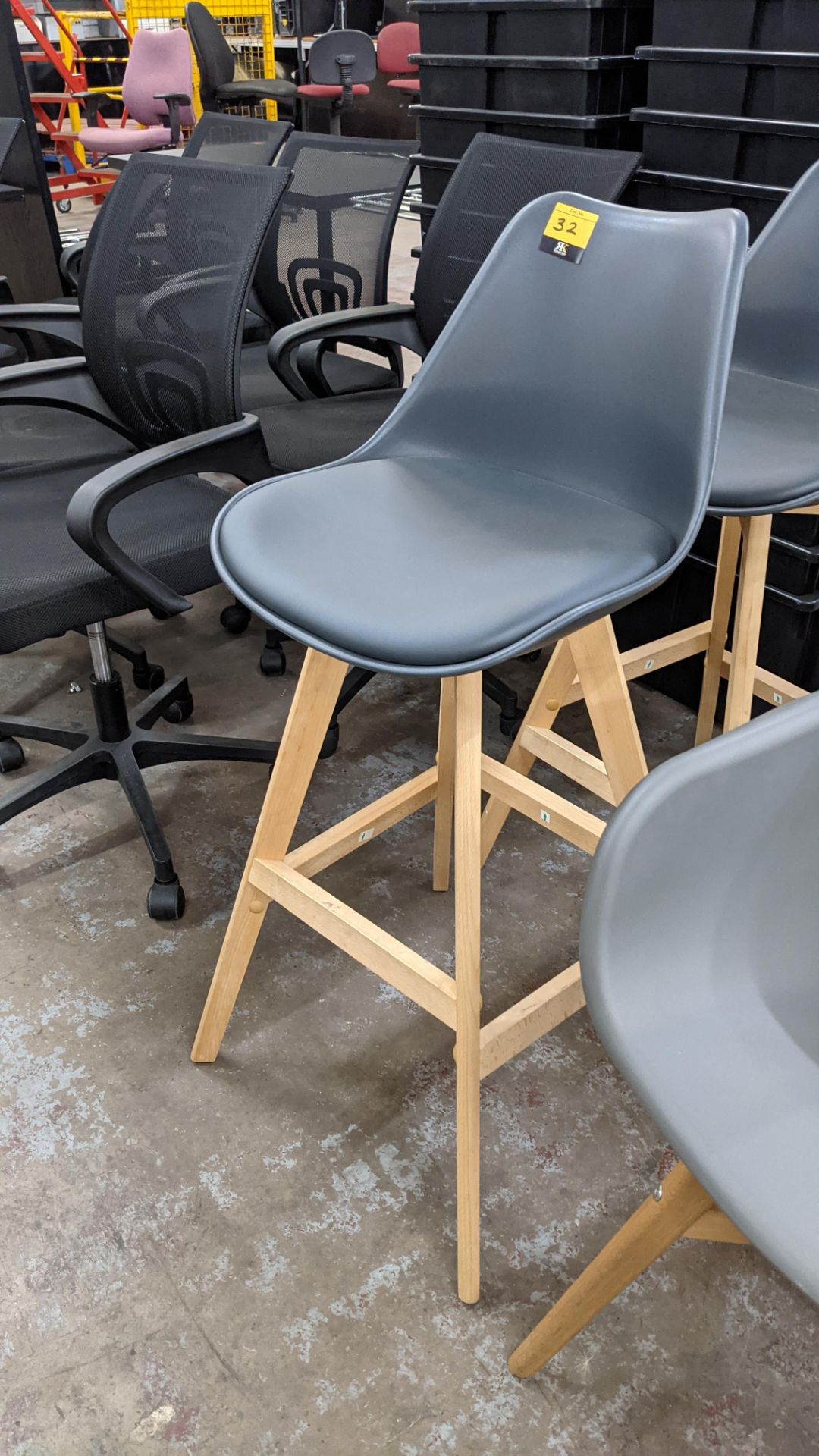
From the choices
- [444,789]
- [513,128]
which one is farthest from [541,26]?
[444,789]

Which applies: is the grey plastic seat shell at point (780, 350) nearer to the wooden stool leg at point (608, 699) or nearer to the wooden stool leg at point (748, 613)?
the wooden stool leg at point (748, 613)

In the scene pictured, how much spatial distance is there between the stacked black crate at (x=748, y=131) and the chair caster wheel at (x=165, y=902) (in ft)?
3.88

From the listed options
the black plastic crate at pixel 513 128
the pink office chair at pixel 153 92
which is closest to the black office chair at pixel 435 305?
the black plastic crate at pixel 513 128

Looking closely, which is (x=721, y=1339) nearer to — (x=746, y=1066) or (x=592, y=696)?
(x=746, y=1066)

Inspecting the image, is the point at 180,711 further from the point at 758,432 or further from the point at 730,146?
the point at 730,146

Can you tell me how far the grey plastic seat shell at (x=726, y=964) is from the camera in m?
0.67

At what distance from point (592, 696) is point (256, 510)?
43cm

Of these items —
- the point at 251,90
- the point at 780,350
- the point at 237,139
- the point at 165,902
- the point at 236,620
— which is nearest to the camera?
the point at 780,350

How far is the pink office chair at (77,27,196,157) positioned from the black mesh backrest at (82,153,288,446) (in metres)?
5.58

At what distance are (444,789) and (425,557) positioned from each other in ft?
2.06

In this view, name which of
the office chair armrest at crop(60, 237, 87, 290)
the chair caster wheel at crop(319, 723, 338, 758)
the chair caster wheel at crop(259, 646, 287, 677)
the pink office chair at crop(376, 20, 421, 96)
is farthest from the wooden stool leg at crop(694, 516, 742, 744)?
the pink office chair at crop(376, 20, 421, 96)

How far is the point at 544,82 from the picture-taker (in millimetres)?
1993

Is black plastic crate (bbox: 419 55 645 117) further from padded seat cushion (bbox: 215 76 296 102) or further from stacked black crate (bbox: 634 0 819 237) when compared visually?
padded seat cushion (bbox: 215 76 296 102)

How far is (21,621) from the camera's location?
1.45 m
